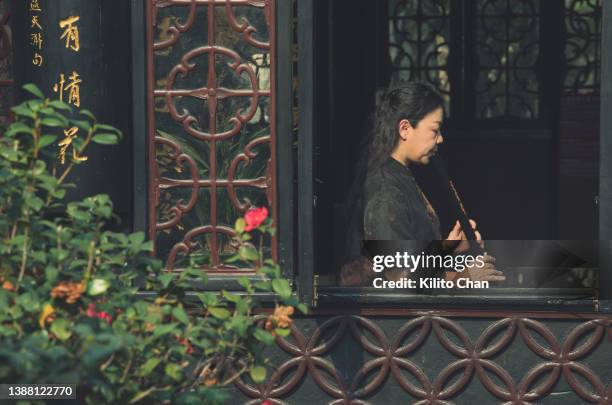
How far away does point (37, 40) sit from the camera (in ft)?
27.0

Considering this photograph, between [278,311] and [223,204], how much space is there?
226cm

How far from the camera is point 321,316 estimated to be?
27.5ft

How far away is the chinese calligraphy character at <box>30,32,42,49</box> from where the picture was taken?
8.23m

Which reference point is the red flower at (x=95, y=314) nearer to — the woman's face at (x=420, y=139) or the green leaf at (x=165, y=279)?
the green leaf at (x=165, y=279)

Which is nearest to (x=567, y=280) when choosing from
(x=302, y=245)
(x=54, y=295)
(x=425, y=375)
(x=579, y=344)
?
(x=579, y=344)

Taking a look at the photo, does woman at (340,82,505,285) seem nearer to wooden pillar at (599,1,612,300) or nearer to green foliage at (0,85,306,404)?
wooden pillar at (599,1,612,300)

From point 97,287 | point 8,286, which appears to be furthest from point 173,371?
point 8,286

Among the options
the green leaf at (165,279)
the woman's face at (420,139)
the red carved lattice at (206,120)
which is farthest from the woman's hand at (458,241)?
the green leaf at (165,279)

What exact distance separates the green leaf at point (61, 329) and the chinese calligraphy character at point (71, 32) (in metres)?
2.89

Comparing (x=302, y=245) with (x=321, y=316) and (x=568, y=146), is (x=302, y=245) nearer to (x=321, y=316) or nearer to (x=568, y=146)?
(x=321, y=316)

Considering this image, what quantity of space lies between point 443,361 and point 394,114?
5.45 ft

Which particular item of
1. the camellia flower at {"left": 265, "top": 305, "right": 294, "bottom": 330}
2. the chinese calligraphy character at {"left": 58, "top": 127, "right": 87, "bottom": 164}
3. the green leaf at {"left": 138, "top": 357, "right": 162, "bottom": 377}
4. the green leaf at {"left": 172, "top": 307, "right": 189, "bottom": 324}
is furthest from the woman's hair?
the green leaf at {"left": 138, "top": 357, "right": 162, "bottom": 377}

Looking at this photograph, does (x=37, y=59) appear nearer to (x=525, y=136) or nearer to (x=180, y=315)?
(x=180, y=315)

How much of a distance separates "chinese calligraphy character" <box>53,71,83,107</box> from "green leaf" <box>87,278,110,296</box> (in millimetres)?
2610
